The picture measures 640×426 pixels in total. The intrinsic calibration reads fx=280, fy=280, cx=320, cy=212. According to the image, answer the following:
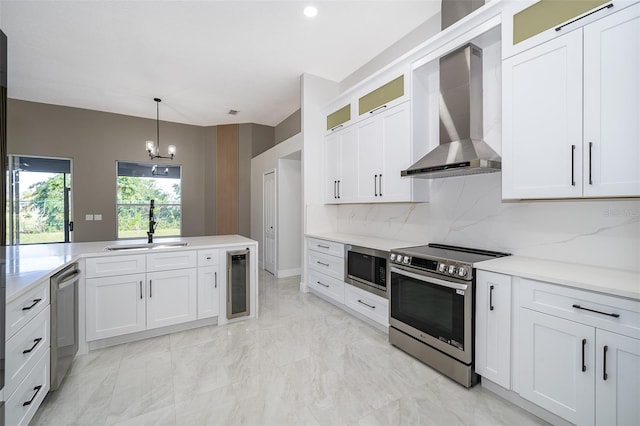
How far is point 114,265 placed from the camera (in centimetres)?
258

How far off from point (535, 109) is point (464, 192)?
3.04ft

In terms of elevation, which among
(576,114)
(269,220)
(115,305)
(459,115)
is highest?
(459,115)

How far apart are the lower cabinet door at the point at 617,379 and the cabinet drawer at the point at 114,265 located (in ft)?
11.1

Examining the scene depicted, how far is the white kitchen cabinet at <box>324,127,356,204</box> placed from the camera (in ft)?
12.1

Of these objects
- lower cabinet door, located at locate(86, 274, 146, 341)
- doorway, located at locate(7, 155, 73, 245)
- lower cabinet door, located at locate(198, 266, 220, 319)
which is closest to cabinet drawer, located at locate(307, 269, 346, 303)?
lower cabinet door, located at locate(198, 266, 220, 319)

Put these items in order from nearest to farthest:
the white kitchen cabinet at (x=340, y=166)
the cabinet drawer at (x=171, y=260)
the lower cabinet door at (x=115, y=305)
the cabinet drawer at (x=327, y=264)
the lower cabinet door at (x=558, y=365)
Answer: the lower cabinet door at (x=558, y=365) < the lower cabinet door at (x=115, y=305) < the cabinet drawer at (x=171, y=260) < the cabinet drawer at (x=327, y=264) < the white kitchen cabinet at (x=340, y=166)

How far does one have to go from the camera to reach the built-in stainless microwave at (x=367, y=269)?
283cm

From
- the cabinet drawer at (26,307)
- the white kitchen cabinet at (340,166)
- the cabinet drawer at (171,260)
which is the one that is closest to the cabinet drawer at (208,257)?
the cabinet drawer at (171,260)

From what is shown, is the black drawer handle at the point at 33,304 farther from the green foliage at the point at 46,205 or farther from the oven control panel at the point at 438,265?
the green foliage at the point at 46,205

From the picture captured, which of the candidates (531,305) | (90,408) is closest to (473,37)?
(531,305)

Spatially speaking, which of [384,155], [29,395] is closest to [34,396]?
[29,395]

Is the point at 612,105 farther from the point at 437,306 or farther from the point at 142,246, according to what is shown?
the point at 142,246

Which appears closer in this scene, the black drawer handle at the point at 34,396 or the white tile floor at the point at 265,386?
the black drawer handle at the point at 34,396

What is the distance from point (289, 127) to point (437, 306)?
4.87m
